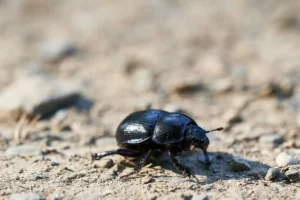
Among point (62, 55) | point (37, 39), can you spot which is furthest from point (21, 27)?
point (62, 55)

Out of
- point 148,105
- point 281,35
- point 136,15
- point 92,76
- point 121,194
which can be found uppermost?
point 136,15

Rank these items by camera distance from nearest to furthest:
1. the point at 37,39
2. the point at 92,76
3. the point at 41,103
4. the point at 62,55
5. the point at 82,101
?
1. the point at 41,103
2. the point at 82,101
3. the point at 92,76
4. the point at 62,55
5. the point at 37,39

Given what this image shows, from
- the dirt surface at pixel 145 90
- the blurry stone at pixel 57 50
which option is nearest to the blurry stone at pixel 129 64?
the dirt surface at pixel 145 90

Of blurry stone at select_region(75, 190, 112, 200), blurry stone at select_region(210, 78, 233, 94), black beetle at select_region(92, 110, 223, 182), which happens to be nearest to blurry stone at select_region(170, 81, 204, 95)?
blurry stone at select_region(210, 78, 233, 94)

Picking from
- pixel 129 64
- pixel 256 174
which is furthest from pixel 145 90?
pixel 256 174

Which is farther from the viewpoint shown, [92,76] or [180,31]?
[180,31]

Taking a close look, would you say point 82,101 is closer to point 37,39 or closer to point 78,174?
point 78,174

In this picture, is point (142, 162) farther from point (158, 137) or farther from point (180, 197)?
point (180, 197)
